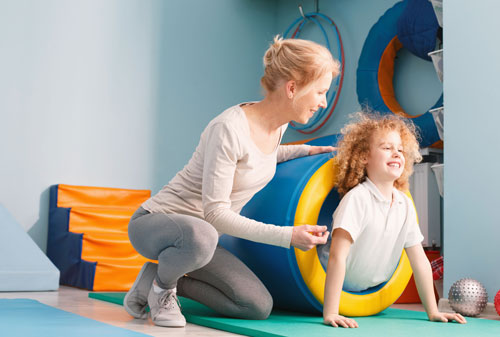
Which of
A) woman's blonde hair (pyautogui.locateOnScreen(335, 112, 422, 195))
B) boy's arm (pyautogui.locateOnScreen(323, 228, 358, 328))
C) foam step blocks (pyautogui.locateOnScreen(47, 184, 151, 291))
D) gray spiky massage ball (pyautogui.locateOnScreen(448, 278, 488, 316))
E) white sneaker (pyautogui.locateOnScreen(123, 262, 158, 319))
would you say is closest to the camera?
boy's arm (pyautogui.locateOnScreen(323, 228, 358, 328))

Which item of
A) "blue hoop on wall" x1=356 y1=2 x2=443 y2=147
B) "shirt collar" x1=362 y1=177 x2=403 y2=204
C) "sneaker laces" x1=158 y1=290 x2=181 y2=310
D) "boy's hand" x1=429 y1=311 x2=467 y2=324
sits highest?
"blue hoop on wall" x1=356 y1=2 x2=443 y2=147

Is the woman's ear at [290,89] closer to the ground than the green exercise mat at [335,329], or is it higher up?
higher up

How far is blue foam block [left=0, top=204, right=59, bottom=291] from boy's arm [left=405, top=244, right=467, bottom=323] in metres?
1.66

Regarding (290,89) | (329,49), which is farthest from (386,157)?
(329,49)

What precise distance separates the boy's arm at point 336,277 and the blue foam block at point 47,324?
558 millimetres

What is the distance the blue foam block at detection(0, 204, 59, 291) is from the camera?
2740 millimetres

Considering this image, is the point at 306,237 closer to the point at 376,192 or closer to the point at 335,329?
the point at 335,329

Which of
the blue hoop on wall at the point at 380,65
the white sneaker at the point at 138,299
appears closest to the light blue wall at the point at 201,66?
the blue hoop on wall at the point at 380,65

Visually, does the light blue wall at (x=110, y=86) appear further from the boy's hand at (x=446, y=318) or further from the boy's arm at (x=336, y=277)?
the boy's hand at (x=446, y=318)

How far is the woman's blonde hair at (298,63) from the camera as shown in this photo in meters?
1.85

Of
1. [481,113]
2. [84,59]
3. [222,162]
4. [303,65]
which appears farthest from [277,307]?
[84,59]

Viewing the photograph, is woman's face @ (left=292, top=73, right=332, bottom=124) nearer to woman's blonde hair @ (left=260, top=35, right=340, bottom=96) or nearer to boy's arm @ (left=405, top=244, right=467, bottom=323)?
woman's blonde hair @ (left=260, top=35, right=340, bottom=96)

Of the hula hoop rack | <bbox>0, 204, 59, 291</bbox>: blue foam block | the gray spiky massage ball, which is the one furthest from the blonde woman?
the hula hoop rack

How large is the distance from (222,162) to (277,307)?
2.12ft
